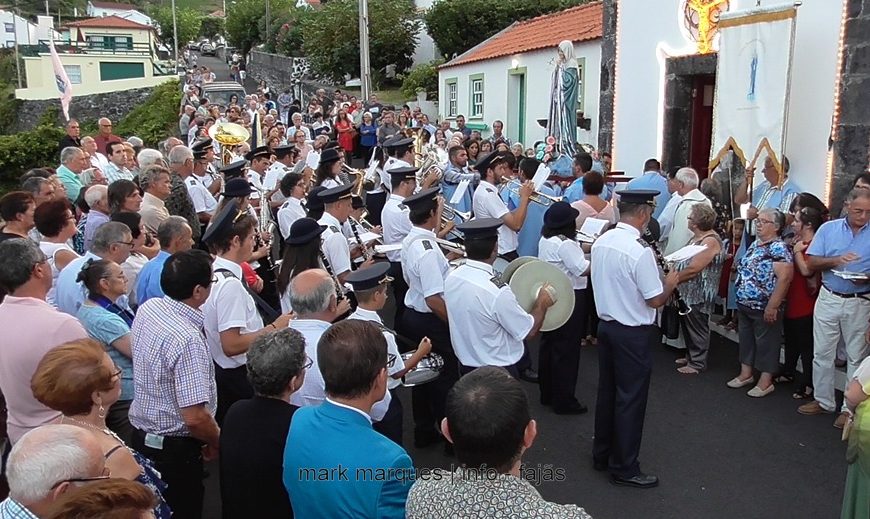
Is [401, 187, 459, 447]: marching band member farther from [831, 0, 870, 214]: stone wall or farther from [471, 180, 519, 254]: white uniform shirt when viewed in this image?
[831, 0, 870, 214]: stone wall

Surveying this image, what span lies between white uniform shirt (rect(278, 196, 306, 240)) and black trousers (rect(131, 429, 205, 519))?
3580 mm

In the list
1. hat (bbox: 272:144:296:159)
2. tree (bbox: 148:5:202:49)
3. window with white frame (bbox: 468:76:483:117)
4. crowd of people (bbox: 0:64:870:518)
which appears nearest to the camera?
crowd of people (bbox: 0:64:870:518)

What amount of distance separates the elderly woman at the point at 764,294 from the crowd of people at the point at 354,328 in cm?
2

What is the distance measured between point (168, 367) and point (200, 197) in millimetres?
5013

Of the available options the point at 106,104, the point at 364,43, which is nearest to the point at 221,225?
the point at 364,43

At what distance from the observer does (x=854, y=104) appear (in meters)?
6.99

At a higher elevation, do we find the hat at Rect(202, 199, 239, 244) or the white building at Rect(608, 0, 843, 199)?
the white building at Rect(608, 0, 843, 199)

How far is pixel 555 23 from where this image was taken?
17.8 meters

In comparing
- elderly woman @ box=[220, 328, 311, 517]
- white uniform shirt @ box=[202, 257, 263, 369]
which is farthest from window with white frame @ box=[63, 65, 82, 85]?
elderly woman @ box=[220, 328, 311, 517]

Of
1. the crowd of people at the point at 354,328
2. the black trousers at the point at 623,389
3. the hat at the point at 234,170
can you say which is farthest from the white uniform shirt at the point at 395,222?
the black trousers at the point at 623,389

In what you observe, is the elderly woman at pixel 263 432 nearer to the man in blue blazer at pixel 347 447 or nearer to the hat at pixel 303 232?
the man in blue blazer at pixel 347 447

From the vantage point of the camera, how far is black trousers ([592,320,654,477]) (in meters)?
4.57

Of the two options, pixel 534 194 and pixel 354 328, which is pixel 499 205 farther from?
pixel 354 328

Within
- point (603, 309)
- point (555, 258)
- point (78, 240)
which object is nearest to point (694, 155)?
point (555, 258)
